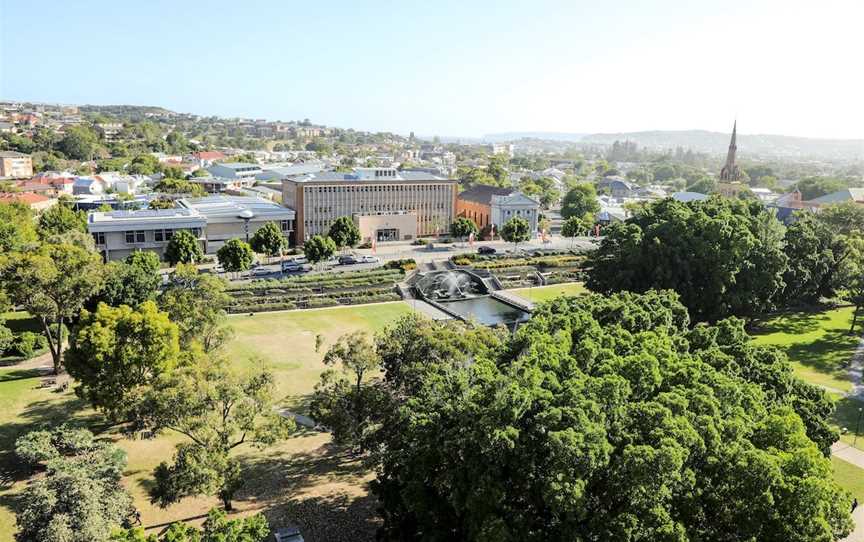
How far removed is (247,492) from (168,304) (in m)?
12.3

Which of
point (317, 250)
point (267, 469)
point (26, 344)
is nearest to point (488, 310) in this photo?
point (317, 250)

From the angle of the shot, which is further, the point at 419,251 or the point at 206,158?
the point at 206,158

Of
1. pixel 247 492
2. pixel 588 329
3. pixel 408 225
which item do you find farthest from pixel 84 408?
pixel 408 225

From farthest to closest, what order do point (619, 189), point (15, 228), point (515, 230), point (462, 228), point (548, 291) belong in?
point (619, 189)
point (462, 228)
point (515, 230)
point (548, 291)
point (15, 228)

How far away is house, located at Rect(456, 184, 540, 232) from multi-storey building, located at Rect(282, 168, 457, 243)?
4802 millimetres

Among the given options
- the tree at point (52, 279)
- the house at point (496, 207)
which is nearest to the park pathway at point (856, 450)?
the tree at point (52, 279)

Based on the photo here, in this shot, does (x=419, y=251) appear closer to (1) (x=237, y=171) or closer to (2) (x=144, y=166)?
(1) (x=237, y=171)

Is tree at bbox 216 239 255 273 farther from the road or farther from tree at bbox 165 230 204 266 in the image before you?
tree at bbox 165 230 204 266

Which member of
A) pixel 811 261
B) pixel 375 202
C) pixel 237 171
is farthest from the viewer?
pixel 237 171

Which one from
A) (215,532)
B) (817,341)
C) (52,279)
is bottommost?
(817,341)

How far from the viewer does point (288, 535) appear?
66.9ft

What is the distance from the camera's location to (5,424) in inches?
1108

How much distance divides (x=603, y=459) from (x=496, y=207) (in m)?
67.7

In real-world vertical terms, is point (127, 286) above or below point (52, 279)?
below
